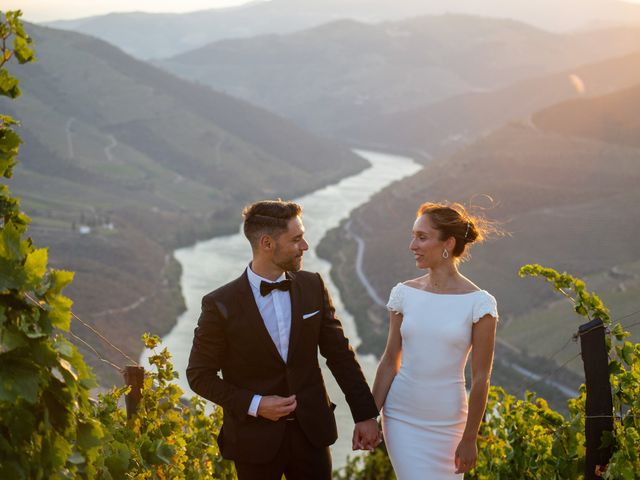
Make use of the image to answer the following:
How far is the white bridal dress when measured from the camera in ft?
12.8

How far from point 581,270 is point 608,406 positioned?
4249 cm

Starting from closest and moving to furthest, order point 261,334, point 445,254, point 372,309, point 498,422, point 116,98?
point 261,334 → point 445,254 → point 498,422 → point 372,309 → point 116,98

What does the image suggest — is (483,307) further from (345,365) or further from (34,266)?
(34,266)

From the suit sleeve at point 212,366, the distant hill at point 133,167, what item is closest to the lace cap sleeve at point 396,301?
the suit sleeve at point 212,366

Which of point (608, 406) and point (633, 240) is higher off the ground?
point (608, 406)

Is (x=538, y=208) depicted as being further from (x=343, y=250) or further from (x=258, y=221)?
(x=258, y=221)

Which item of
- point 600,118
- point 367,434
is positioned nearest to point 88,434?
point 367,434

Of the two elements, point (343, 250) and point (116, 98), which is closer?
point (343, 250)

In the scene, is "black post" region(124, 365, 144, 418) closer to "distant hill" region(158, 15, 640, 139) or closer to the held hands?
the held hands

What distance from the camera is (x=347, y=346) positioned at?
3939 mm

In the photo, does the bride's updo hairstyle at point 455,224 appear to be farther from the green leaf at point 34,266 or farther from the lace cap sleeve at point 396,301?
the green leaf at point 34,266

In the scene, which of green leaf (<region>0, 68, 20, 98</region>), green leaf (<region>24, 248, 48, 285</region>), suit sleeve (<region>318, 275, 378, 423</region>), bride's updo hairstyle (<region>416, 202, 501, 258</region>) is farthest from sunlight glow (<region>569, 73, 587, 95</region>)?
green leaf (<region>24, 248, 48, 285</region>)

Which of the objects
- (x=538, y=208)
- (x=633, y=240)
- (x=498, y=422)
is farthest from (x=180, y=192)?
(x=498, y=422)

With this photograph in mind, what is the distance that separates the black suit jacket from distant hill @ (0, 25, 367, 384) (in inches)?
1429
